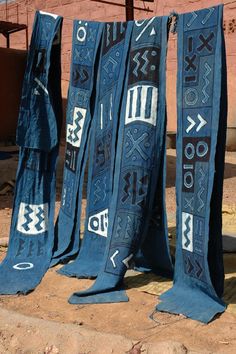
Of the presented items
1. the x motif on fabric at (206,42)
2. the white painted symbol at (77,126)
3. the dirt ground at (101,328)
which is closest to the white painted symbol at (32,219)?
the white painted symbol at (77,126)

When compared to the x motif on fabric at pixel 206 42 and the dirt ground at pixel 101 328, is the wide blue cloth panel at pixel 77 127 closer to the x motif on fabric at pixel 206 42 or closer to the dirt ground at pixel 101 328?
the dirt ground at pixel 101 328

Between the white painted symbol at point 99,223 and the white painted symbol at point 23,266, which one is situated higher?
the white painted symbol at point 99,223

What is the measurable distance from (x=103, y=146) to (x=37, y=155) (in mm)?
625

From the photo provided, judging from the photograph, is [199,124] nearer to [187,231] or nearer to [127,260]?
[187,231]

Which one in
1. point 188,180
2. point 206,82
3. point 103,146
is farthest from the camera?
point 103,146

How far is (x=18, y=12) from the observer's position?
18.0 metres

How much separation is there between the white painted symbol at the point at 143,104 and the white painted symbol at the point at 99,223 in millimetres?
796

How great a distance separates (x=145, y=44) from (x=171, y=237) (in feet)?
6.48

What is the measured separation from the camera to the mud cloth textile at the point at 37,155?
4039mm

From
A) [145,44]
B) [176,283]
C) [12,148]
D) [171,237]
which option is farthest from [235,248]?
[12,148]

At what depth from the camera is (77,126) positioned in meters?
4.07

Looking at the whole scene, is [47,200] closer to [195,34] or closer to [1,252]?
[1,252]

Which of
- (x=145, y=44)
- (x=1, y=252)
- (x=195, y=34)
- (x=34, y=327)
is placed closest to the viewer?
(x=34, y=327)

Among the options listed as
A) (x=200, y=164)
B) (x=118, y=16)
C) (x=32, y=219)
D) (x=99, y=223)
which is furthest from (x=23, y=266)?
(x=118, y=16)
